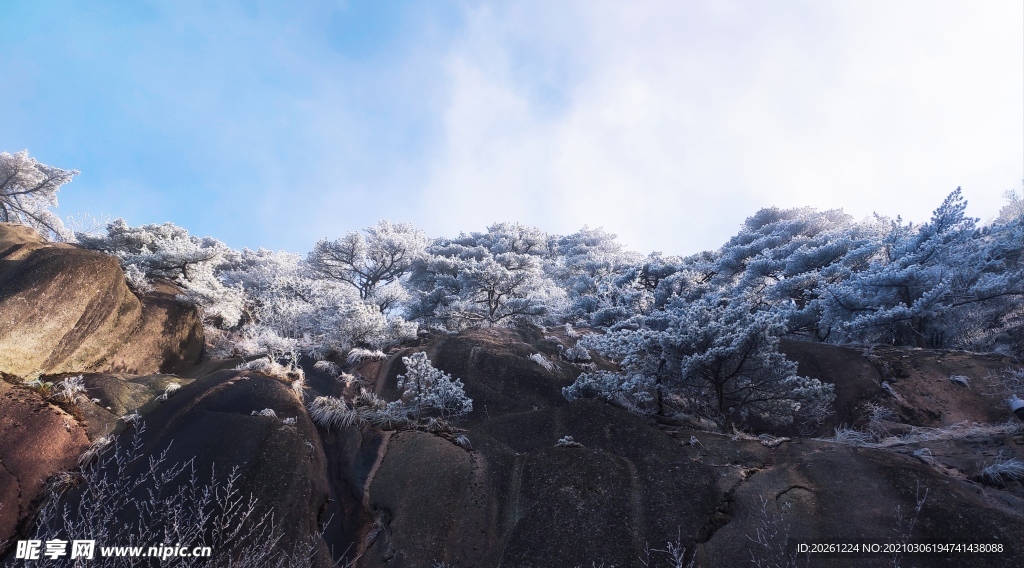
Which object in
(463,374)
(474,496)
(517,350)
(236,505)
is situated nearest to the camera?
(236,505)

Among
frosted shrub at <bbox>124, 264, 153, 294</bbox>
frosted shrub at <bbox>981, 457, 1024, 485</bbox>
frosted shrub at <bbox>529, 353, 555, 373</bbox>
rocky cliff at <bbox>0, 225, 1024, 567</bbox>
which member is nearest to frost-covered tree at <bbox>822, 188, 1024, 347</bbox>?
rocky cliff at <bbox>0, 225, 1024, 567</bbox>

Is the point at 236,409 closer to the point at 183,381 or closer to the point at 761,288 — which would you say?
the point at 183,381

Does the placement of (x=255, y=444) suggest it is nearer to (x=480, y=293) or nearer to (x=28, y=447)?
(x=28, y=447)

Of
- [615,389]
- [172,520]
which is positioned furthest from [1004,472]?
[172,520]

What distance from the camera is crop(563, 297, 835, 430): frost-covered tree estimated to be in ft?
25.5

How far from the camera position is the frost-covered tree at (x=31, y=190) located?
18781mm

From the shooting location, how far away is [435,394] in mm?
9250

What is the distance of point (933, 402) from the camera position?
8539mm

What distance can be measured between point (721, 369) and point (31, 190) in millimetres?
29260

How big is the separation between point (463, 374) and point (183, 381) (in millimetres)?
6271

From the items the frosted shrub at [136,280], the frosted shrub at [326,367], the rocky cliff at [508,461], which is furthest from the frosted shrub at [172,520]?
the frosted shrub at [136,280]

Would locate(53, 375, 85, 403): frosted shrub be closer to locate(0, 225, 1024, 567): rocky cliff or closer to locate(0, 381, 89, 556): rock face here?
locate(0, 225, 1024, 567): rocky cliff

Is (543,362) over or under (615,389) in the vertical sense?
over

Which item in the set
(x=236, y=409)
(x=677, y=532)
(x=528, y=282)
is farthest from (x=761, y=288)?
(x=236, y=409)
